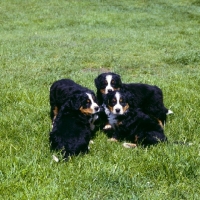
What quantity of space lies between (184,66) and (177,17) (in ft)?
36.6

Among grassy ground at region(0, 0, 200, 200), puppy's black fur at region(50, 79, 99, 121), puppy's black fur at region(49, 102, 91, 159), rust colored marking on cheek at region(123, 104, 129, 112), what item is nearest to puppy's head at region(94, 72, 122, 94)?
puppy's black fur at region(50, 79, 99, 121)

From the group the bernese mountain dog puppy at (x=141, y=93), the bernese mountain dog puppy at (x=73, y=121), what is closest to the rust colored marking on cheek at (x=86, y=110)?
the bernese mountain dog puppy at (x=73, y=121)

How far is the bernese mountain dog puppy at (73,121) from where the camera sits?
4637 millimetres

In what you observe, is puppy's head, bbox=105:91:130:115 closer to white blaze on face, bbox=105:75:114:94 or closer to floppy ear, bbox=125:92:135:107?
A: floppy ear, bbox=125:92:135:107

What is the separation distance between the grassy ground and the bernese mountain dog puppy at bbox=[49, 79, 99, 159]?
0.54 feet

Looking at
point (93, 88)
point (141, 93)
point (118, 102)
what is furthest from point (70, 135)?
point (93, 88)

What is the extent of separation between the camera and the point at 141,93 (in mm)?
6391

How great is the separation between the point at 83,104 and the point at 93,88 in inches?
89.8

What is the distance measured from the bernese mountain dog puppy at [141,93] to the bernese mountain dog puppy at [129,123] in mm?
412

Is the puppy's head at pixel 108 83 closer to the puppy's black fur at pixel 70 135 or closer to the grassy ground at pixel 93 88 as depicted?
the grassy ground at pixel 93 88

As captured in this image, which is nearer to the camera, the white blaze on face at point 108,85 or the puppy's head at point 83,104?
the puppy's head at point 83,104

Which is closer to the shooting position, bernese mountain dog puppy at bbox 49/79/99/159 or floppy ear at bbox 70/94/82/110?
bernese mountain dog puppy at bbox 49/79/99/159

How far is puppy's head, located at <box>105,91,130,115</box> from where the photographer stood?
219 inches

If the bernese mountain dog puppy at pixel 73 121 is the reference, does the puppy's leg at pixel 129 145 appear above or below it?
below
